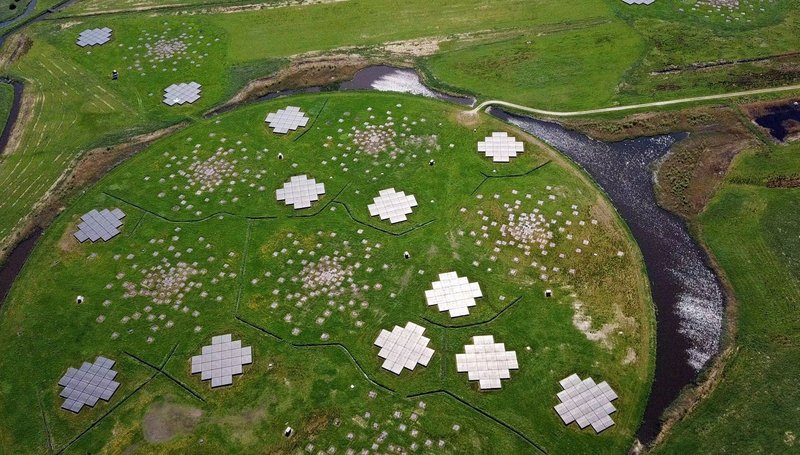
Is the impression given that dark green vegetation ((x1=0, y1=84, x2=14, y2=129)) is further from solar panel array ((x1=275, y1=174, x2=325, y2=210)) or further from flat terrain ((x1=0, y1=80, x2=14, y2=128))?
solar panel array ((x1=275, y1=174, x2=325, y2=210))

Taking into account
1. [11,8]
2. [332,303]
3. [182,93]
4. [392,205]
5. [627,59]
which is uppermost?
[627,59]

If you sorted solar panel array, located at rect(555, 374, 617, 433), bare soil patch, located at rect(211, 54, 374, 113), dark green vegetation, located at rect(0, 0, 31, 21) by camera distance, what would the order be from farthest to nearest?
1. dark green vegetation, located at rect(0, 0, 31, 21)
2. bare soil patch, located at rect(211, 54, 374, 113)
3. solar panel array, located at rect(555, 374, 617, 433)

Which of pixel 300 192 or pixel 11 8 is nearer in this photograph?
pixel 300 192

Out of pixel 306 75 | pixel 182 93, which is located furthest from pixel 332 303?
pixel 182 93

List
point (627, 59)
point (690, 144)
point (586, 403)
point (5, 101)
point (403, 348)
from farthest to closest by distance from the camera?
point (627, 59)
point (5, 101)
point (690, 144)
point (403, 348)
point (586, 403)

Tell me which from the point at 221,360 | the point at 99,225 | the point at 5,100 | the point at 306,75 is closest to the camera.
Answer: the point at 221,360

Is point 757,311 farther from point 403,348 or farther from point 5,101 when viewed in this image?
point 5,101

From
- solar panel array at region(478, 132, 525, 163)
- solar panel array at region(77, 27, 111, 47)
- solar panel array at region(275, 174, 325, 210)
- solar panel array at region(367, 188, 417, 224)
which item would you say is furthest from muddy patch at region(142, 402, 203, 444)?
solar panel array at region(77, 27, 111, 47)
